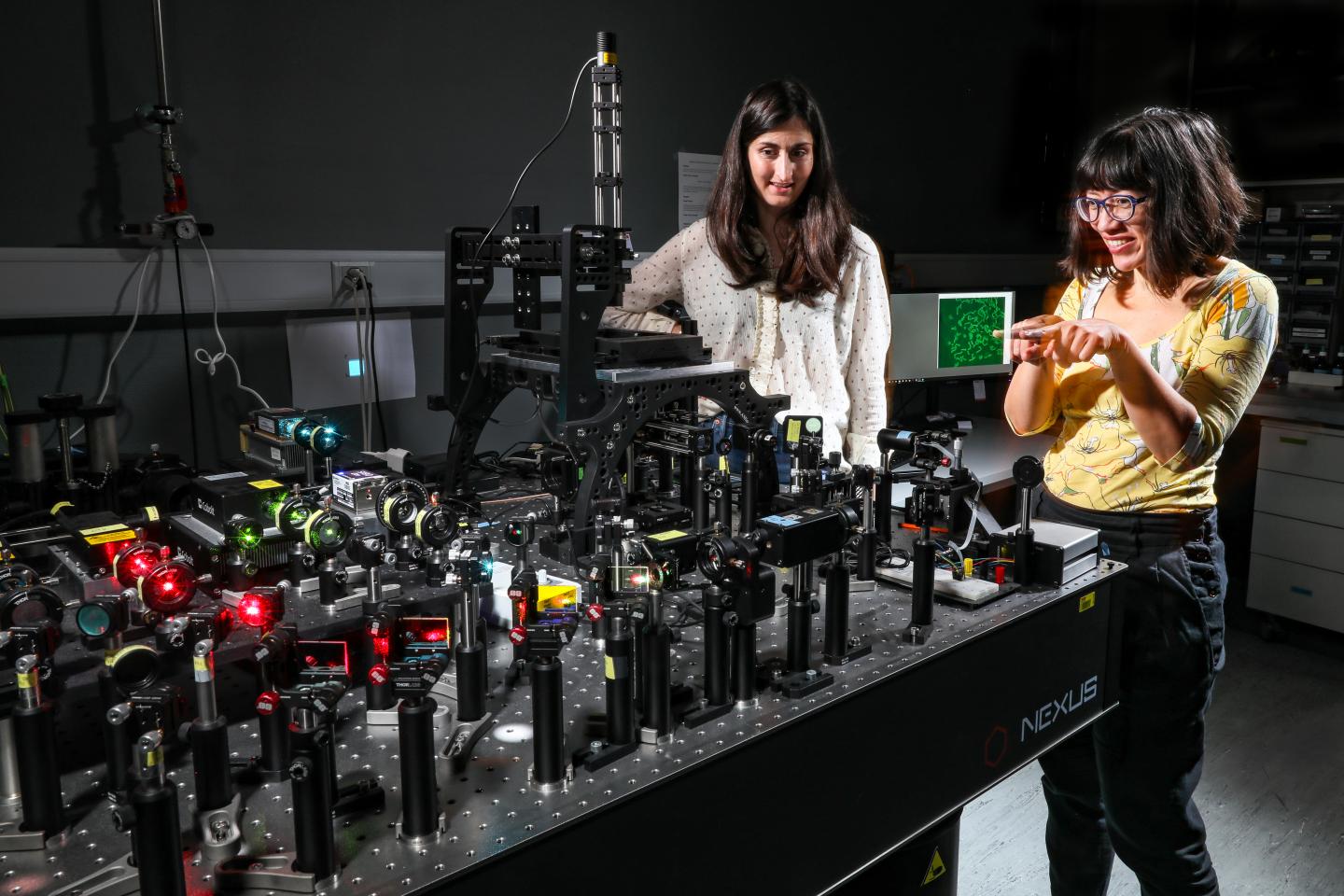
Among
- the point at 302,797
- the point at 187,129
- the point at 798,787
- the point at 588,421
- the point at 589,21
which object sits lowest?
the point at 798,787

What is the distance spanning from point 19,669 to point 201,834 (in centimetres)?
22

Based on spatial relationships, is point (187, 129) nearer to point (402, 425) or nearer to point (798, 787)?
point (402, 425)

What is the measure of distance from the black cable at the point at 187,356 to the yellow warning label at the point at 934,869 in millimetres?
1805

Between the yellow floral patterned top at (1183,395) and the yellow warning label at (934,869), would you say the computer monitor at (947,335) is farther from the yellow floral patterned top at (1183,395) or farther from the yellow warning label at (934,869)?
the yellow warning label at (934,869)

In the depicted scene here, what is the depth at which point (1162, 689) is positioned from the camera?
5.20 ft

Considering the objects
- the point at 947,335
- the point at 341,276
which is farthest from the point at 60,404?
the point at 947,335

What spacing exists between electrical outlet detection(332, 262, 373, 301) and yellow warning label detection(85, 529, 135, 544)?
1.20 metres

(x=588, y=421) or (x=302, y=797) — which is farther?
(x=588, y=421)

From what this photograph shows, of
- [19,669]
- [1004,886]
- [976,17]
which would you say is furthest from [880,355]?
[976,17]

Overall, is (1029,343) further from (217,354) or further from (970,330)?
(970,330)

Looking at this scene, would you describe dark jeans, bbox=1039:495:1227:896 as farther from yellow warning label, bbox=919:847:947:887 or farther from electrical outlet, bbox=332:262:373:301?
electrical outlet, bbox=332:262:373:301

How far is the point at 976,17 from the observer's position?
381cm

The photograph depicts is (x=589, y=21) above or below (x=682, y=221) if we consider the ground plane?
above

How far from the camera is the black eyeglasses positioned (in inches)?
59.9
